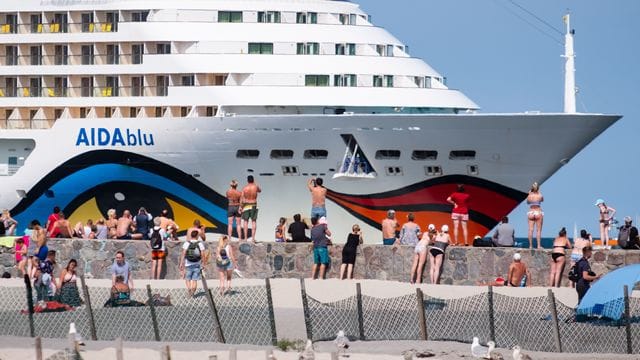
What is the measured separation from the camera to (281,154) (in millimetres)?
41188

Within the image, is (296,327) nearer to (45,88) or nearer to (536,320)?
(536,320)

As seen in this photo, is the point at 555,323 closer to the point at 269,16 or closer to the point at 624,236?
the point at 624,236

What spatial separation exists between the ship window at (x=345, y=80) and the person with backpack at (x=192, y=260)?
13010 mm

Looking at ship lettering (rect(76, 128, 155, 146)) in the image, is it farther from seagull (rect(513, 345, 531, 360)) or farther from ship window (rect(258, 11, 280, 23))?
seagull (rect(513, 345, 531, 360))

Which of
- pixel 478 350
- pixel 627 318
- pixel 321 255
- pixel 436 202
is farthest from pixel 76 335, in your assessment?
pixel 436 202

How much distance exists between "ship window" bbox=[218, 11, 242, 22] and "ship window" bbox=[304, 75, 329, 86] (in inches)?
110

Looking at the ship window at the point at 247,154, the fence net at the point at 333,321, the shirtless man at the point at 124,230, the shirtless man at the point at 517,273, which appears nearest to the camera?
the fence net at the point at 333,321

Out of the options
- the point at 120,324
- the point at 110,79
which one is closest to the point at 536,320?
the point at 120,324

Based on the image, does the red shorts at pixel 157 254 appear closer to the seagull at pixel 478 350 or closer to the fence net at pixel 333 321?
the fence net at pixel 333 321

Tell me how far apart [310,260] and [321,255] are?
2.25ft

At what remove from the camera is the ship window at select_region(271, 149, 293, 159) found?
4112 cm

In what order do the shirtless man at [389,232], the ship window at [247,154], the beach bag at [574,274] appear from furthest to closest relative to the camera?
the ship window at [247,154] < the shirtless man at [389,232] < the beach bag at [574,274]

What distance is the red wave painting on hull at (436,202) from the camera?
134 ft

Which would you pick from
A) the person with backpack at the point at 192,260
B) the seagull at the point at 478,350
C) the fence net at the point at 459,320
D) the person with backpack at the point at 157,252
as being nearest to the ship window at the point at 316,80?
the person with backpack at the point at 157,252
